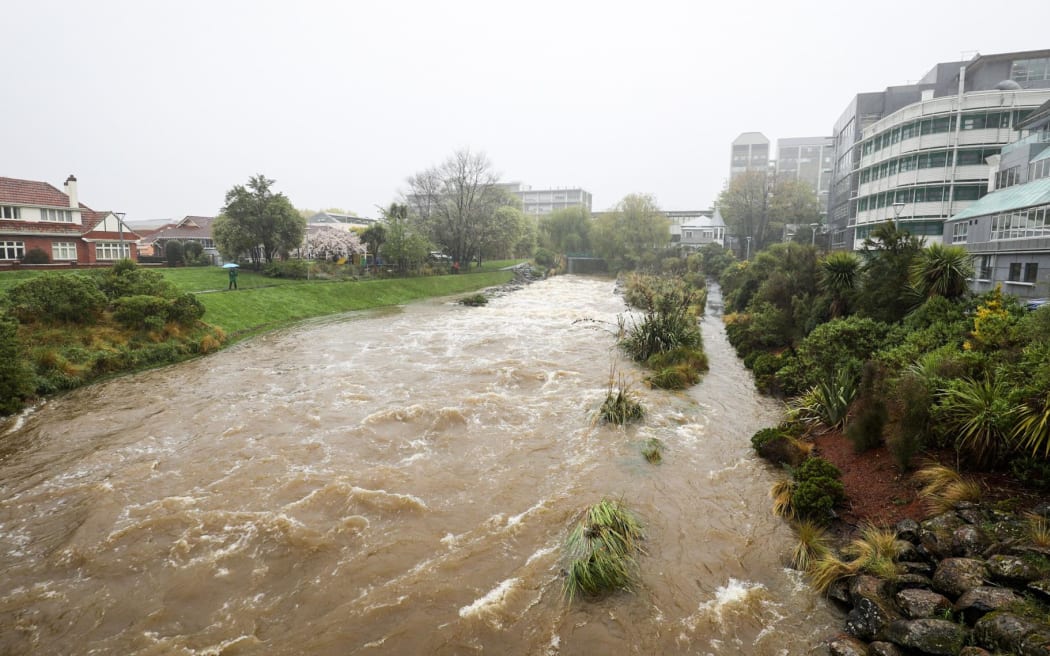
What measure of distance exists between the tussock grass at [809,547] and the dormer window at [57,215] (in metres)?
54.9

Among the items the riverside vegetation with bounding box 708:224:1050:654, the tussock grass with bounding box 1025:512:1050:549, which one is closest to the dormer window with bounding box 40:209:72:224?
the riverside vegetation with bounding box 708:224:1050:654

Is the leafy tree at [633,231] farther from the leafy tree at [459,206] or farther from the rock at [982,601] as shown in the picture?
the rock at [982,601]

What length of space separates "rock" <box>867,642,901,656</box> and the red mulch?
2758 mm

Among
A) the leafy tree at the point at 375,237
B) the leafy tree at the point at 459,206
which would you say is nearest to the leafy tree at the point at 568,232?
the leafy tree at the point at 459,206

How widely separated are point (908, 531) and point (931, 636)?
242 cm

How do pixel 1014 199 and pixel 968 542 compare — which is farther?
pixel 1014 199

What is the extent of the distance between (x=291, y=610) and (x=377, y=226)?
48.0 m

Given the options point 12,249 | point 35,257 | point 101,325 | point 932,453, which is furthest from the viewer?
point 12,249

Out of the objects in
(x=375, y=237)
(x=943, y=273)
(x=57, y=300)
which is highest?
(x=375, y=237)

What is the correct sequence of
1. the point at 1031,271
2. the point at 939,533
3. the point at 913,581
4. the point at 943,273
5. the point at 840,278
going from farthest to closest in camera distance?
1. the point at 1031,271
2. the point at 840,278
3. the point at 943,273
4. the point at 939,533
5. the point at 913,581

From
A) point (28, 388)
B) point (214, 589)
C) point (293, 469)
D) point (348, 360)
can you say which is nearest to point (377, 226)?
point (348, 360)

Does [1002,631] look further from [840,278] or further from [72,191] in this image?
[72,191]

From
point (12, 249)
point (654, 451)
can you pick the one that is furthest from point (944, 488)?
point (12, 249)

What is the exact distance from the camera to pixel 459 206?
5991cm
